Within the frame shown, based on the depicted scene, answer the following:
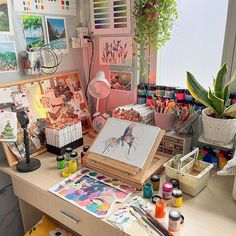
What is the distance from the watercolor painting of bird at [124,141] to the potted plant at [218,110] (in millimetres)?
353

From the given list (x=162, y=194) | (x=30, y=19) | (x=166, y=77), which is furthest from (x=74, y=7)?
(x=162, y=194)

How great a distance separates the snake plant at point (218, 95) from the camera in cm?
112

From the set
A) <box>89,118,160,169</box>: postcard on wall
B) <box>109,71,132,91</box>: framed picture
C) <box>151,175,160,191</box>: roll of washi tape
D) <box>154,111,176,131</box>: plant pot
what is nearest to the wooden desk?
<box>151,175,160,191</box>: roll of washi tape

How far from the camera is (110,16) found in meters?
1.49

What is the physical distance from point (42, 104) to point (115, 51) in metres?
0.55

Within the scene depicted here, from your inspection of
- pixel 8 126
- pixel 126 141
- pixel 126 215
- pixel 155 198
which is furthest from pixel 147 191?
pixel 8 126

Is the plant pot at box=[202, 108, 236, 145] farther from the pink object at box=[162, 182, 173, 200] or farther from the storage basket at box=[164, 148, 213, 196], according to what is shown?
the pink object at box=[162, 182, 173, 200]

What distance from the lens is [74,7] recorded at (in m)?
1.54

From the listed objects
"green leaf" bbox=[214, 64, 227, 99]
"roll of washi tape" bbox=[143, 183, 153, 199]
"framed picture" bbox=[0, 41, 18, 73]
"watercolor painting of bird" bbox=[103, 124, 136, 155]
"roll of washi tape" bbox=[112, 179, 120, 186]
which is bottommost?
"roll of washi tape" bbox=[112, 179, 120, 186]

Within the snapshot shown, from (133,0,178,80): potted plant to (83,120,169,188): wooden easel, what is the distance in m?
0.54

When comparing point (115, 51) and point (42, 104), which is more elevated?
point (115, 51)

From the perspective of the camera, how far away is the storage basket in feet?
3.42

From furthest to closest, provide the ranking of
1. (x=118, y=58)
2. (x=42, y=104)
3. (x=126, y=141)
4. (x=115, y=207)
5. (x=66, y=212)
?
(x=118, y=58) → (x=42, y=104) → (x=126, y=141) → (x=66, y=212) → (x=115, y=207)

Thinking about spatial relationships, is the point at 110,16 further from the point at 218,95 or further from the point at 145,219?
the point at 145,219
